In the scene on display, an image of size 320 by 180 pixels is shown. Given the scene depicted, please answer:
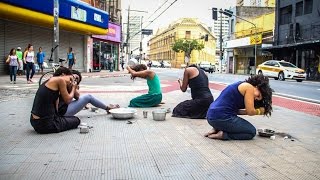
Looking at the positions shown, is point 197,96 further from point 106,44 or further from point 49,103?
point 106,44

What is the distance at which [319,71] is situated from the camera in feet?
105

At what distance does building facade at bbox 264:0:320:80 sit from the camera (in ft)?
108

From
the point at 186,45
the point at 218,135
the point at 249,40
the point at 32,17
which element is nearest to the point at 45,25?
the point at 32,17

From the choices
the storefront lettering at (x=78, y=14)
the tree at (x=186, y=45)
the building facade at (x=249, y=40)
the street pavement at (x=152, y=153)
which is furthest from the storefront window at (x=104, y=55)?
the tree at (x=186, y=45)

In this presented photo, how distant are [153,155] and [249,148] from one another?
1398 millimetres

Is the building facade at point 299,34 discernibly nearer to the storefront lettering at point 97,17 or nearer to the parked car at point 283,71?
the parked car at point 283,71

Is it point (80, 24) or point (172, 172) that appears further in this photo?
point (80, 24)

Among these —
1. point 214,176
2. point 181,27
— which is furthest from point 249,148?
point 181,27

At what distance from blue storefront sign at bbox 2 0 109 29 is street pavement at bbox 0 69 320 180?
14.1 meters

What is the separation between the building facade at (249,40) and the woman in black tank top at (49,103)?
37.5m

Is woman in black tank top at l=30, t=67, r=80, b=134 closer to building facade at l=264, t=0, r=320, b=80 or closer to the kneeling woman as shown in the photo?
the kneeling woman

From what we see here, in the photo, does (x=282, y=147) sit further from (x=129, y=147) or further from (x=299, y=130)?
(x=129, y=147)

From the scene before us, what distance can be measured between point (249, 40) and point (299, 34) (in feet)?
33.3

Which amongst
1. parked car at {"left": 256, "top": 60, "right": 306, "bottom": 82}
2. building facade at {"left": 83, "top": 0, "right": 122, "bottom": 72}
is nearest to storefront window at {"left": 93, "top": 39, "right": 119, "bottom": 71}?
building facade at {"left": 83, "top": 0, "right": 122, "bottom": 72}
